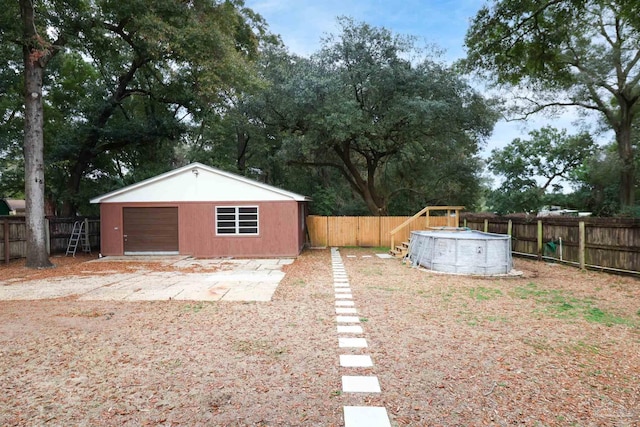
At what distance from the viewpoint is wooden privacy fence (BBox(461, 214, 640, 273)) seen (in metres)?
9.32

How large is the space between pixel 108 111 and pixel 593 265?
19.9 meters

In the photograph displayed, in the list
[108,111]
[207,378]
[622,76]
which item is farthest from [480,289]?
[108,111]

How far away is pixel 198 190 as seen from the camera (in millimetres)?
14234

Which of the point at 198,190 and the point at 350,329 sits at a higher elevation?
the point at 198,190

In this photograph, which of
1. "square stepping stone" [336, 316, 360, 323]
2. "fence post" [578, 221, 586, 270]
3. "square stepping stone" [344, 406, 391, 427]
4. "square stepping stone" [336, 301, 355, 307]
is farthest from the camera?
"fence post" [578, 221, 586, 270]

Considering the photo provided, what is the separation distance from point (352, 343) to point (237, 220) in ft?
34.6

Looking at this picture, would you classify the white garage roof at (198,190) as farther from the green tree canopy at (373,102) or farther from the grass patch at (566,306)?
the grass patch at (566,306)

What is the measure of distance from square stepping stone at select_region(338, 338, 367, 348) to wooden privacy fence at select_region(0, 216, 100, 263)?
13774 millimetres

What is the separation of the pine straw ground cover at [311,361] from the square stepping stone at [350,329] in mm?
138

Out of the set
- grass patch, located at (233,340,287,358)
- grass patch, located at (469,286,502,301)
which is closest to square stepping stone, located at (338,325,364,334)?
grass patch, located at (233,340,287,358)

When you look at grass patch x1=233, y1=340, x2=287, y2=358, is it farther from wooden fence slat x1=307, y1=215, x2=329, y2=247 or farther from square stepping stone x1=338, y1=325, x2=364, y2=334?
wooden fence slat x1=307, y1=215, x2=329, y2=247

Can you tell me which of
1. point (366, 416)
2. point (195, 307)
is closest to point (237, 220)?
point (195, 307)

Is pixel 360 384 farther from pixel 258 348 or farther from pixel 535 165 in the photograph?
pixel 535 165

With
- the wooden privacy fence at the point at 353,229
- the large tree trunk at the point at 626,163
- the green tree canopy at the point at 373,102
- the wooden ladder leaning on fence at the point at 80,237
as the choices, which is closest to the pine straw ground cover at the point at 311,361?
the wooden ladder leaning on fence at the point at 80,237
